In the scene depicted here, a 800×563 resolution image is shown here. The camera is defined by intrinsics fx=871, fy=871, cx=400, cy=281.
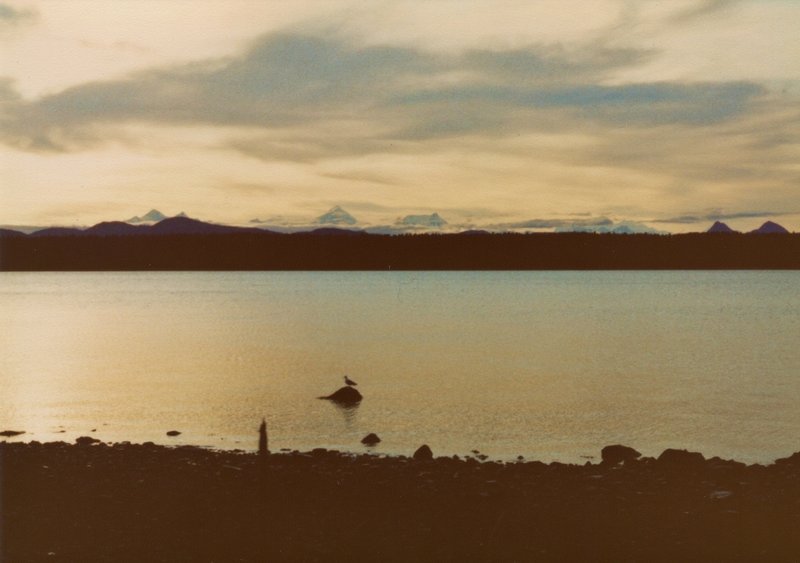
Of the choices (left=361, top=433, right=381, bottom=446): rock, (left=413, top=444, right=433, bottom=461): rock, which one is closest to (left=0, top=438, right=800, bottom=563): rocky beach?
(left=413, top=444, right=433, bottom=461): rock

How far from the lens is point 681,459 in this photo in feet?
81.0

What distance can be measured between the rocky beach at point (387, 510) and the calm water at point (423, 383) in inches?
317

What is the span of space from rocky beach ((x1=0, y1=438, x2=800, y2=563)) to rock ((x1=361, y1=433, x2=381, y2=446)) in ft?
24.5

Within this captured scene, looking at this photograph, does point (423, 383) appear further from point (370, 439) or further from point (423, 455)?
point (423, 455)

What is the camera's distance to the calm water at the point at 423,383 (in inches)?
1383

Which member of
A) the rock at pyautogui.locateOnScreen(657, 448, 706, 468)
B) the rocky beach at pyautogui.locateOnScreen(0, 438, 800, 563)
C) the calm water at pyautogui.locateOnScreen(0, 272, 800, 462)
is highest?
the rocky beach at pyautogui.locateOnScreen(0, 438, 800, 563)

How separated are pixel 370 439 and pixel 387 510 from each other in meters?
14.4

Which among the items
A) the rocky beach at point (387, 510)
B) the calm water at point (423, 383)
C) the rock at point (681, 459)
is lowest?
the calm water at point (423, 383)

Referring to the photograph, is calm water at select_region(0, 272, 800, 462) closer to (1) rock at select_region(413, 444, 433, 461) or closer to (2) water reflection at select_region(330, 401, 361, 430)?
(2) water reflection at select_region(330, 401, 361, 430)

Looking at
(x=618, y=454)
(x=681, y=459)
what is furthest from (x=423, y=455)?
(x=681, y=459)

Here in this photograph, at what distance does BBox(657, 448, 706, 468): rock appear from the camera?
2381 cm

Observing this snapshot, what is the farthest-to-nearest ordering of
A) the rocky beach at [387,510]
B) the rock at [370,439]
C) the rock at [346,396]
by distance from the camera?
the rock at [346,396] < the rock at [370,439] < the rocky beach at [387,510]

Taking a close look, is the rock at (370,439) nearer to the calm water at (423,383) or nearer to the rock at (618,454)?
the calm water at (423,383)

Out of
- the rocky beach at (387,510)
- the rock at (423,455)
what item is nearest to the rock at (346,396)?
the rock at (423,455)
